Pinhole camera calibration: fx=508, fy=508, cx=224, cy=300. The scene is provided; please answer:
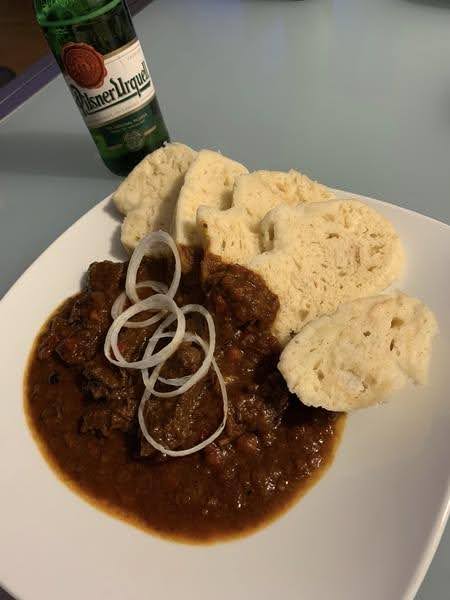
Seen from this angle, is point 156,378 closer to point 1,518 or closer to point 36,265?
point 1,518

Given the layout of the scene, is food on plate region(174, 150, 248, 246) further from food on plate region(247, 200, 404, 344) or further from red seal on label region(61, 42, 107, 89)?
red seal on label region(61, 42, 107, 89)

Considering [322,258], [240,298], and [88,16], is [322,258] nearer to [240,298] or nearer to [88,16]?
[240,298]

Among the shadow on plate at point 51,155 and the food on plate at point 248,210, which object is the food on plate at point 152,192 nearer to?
the food on plate at point 248,210

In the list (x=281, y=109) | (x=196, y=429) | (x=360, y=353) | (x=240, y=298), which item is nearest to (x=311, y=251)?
(x=240, y=298)

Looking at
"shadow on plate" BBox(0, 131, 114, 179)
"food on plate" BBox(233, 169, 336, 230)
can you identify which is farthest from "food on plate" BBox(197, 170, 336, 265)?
"shadow on plate" BBox(0, 131, 114, 179)

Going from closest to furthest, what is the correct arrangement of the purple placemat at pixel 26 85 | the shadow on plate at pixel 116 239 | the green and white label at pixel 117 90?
the green and white label at pixel 117 90
the shadow on plate at pixel 116 239
the purple placemat at pixel 26 85

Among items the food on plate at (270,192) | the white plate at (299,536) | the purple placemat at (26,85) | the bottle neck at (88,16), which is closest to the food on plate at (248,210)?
the food on plate at (270,192)
